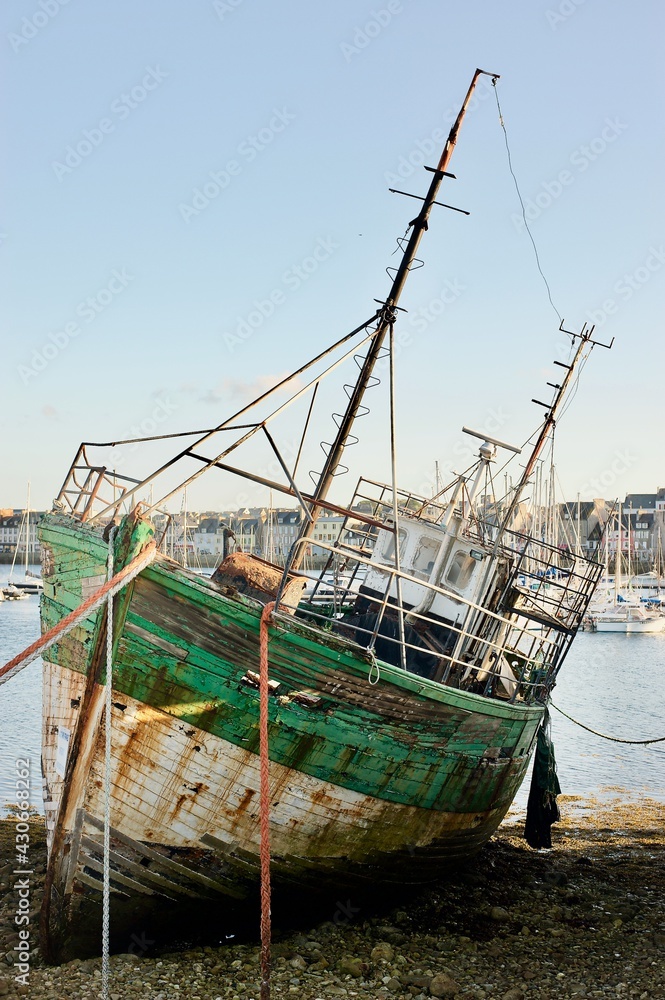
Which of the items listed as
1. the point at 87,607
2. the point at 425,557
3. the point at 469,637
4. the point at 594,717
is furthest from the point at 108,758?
the point at 594,717

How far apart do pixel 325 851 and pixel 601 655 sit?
135 feet

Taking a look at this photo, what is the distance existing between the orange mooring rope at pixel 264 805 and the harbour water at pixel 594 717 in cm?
876

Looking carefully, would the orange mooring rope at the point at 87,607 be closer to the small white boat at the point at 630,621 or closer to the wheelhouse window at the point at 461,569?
the wheelhouse window at the point at 461,569

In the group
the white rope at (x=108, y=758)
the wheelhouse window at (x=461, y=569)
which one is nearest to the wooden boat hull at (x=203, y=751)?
the white rope at (x=108, y=758)

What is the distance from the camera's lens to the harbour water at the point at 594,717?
19.0 metres

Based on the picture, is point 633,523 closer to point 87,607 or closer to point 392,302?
point 392,302

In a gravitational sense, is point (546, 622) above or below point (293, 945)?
above

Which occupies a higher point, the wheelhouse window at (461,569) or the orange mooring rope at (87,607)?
the wheelhouse window at (461,569)

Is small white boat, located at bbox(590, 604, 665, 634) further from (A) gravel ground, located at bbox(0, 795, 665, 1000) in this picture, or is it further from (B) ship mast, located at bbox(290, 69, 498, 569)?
(B) ship mast, located at bbox(290, 69, 498, 569)

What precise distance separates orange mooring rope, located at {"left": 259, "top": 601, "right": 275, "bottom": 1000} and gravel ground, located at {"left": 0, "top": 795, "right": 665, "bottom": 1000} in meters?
0.57

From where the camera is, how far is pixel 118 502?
843 centimetres

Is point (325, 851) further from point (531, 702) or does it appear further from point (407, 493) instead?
point (407, 493)

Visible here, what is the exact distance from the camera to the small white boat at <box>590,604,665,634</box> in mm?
55594

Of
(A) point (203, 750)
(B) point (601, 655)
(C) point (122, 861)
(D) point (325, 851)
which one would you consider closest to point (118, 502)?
(A) point (203, 750)
